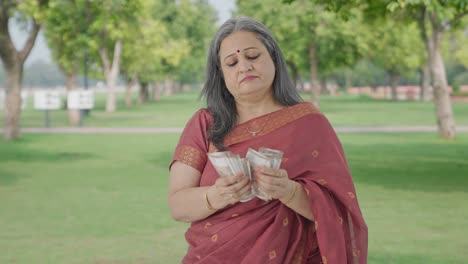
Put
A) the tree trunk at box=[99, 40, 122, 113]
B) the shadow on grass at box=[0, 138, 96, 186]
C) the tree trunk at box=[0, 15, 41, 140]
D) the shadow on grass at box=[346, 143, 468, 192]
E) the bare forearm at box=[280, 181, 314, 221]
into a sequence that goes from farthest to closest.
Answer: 1. the tree trunk at box=[99, 40, 122, 113]
2. the tree trunk at box=[0, 15, 41, 140]
3. the shadow on grass at box=[0, 138, 96, 186]
4. the shadow on grass at box=[346, 143, 468, 192]
5. the bare forearm at box=[280, 181, 314, 221]

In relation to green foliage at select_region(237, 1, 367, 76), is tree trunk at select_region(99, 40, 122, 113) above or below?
below

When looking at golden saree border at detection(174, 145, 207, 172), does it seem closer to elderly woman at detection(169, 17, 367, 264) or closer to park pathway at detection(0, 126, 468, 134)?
elderly woman at detection(169, 17, 367, 264)

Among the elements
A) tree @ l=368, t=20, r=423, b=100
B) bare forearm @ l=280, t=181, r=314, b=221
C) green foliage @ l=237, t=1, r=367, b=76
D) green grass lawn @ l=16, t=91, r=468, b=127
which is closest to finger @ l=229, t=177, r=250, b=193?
bare forearm @ l=280, t=181, r=314, b=221

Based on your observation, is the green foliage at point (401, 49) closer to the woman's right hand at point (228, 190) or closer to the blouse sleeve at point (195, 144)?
the blouse sleeve at point (195, 144)

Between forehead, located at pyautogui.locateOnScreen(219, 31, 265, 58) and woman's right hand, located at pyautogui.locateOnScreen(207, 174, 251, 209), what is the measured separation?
0.62m

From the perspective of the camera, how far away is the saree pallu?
3.25m

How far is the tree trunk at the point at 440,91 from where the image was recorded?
20578 millimetres

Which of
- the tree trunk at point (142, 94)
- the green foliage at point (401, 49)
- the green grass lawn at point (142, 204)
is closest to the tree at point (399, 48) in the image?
the green foliage at point (401, 49)

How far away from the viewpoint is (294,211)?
3.29 meters

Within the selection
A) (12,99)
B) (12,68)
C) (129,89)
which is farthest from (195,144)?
(129,89)

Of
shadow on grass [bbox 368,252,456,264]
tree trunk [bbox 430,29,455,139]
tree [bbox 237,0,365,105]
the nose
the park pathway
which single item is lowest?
the park pathway

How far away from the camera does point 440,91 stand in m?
20.7

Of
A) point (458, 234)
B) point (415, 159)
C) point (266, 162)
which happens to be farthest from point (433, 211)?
point (266, 162)

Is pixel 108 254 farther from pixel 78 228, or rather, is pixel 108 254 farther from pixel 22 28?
pixel 22 28
